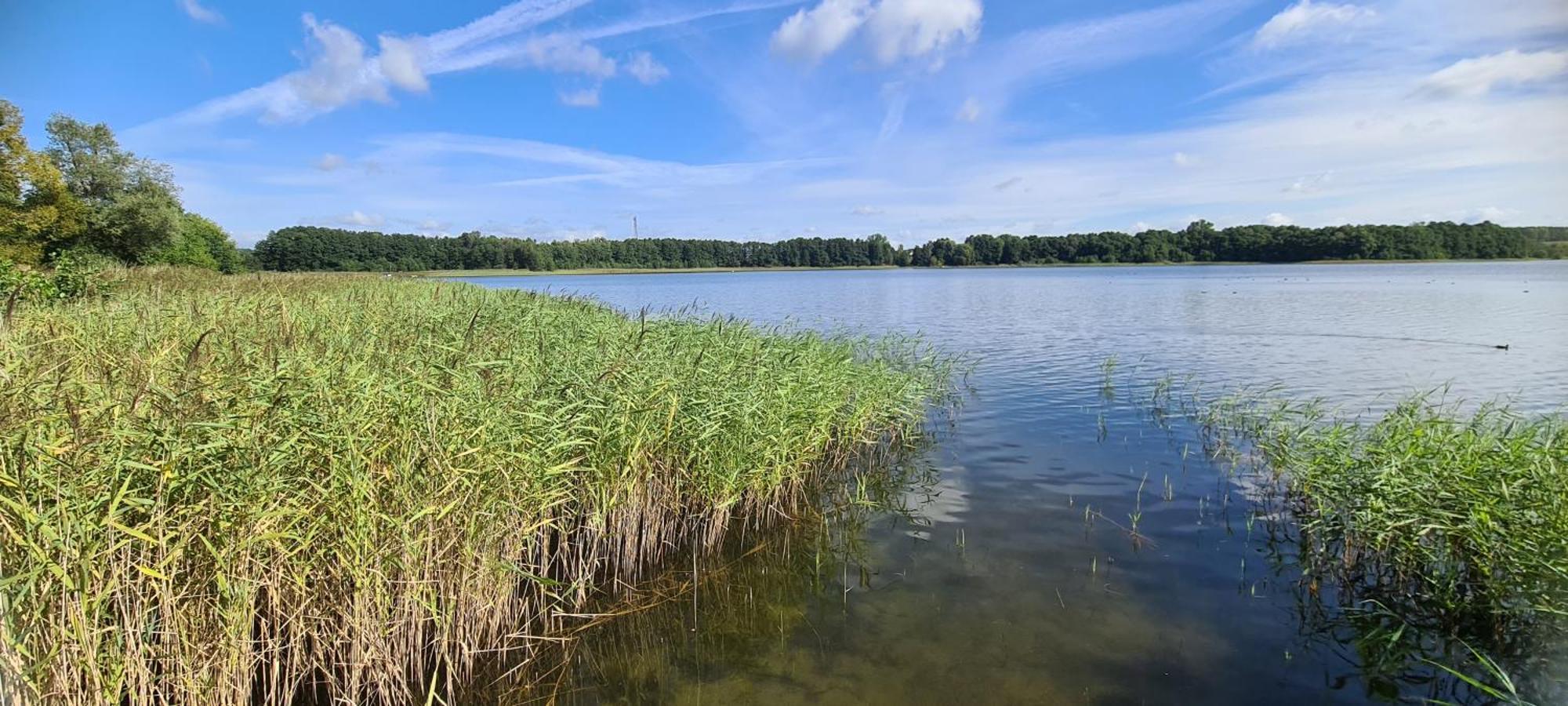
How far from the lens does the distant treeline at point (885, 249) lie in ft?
281

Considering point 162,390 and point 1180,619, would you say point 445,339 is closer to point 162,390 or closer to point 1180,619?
point 162,390

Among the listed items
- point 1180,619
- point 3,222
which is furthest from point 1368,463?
point 3,222

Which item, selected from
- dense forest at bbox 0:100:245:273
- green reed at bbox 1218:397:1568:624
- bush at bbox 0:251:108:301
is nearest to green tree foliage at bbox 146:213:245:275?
dense forest at bbox 0:100:245:273

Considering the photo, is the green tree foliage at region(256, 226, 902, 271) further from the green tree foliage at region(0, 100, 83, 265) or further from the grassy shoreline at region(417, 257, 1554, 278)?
the green tree foliage at region(0, 100, 83, 265)

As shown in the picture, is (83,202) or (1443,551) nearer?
(1443,551)

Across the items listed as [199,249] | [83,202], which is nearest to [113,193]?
[83,202]

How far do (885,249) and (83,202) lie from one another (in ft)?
403

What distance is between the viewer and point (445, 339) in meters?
7.84

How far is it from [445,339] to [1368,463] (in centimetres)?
950

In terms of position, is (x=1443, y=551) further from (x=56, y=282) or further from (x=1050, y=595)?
(x=56, y=282)

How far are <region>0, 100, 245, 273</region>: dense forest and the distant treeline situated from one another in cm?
2106

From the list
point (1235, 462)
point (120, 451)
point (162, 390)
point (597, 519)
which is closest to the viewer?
point (120, 451)

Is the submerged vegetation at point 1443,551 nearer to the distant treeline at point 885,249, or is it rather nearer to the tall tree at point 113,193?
the tall tree at point 113,193

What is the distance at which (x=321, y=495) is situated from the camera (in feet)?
13.3
